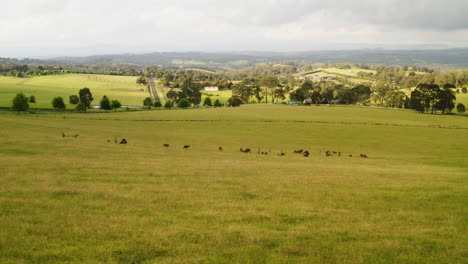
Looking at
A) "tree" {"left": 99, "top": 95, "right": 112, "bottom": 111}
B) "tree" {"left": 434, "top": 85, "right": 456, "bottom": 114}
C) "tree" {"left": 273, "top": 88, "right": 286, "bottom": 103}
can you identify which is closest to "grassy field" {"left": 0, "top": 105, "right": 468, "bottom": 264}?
"tree" {"left": 99, "top": 95, "right": 112, "bottom": 111}

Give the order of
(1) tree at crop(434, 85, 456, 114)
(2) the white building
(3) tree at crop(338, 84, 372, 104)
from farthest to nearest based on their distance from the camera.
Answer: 1. (2) the white building
2. (3) tree at crop(338, 84, 372, 104)
3. (1) tree at crop(434, 85, 456, 114)

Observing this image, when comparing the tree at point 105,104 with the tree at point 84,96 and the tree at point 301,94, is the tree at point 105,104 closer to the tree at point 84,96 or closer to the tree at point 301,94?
the tree at point 84,96

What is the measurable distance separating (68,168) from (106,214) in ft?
37.2

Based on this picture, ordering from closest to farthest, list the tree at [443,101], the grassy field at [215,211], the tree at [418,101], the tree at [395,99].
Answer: the grassy field at [215,211] → the tree at [443,101] → the tree at [418,101] → the tree at [395,99]

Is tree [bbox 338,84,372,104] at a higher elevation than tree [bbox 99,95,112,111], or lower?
higher

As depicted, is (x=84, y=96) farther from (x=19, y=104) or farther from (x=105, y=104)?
(x=19, y=104)

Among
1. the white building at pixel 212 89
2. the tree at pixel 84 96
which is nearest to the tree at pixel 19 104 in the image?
the tree at pixel 84 96

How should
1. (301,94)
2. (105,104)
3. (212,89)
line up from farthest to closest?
(212,89)
(301,94)
(105,104)

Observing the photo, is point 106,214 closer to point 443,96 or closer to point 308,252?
point 308,252

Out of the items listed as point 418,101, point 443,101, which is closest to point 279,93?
point 418,101

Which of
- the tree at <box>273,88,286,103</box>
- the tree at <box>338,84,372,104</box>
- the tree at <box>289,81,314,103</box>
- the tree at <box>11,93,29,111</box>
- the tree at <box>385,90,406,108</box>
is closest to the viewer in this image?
the tree at <box>11,93,29,111</box>

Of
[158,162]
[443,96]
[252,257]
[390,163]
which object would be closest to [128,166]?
[158,162]

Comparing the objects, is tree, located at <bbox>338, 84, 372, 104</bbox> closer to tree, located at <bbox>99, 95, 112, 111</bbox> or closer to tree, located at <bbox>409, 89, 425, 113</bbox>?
tree, located at <bbox>409, 89, 425, 113</bbox>

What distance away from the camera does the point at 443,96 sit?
97750 mm
